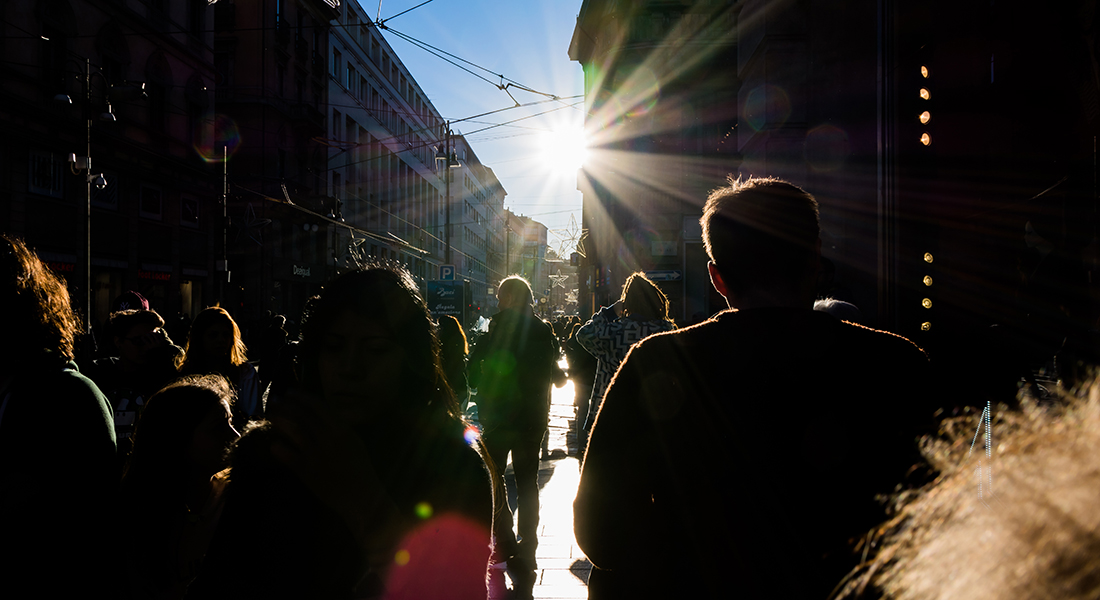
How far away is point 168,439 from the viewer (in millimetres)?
2535

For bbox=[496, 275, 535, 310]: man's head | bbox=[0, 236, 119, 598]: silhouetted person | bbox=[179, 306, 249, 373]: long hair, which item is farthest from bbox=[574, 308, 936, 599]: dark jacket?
bbox=[496, 275, 535, 310]: man's head

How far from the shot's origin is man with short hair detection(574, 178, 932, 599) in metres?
1.56

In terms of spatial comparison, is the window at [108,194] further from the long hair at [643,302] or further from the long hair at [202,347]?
the long hair at [643,302]

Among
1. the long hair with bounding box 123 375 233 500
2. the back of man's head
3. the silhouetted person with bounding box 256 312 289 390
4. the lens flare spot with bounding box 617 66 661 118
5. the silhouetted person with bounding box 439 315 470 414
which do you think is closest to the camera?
the back of man's head

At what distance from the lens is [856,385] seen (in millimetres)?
1590

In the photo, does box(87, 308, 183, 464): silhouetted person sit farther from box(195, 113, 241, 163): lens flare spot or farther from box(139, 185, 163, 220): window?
box(195, 113, 241, 163): lens flare spot

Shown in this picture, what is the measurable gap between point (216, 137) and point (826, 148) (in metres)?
30.1

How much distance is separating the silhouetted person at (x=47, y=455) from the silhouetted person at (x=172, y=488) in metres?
0.12

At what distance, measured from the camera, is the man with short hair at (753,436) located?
156 cm

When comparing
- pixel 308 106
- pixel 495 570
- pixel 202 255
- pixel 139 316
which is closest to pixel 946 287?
pixel 495 570

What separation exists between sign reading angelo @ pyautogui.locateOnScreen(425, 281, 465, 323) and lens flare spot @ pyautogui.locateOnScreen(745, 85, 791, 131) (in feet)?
42.5

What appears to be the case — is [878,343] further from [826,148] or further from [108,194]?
[108,194]

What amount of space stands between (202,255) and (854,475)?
1190 inches

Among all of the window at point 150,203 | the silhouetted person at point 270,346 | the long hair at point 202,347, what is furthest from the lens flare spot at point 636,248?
the long hair at point 202,347
